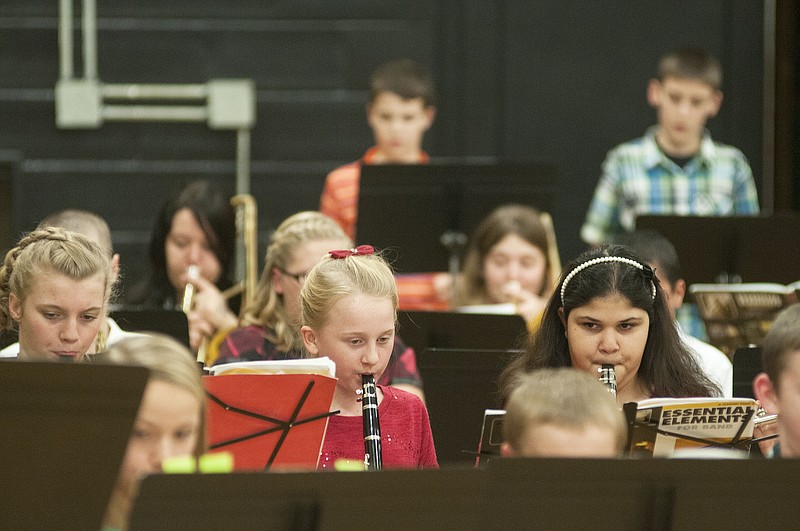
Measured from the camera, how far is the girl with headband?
2949mm

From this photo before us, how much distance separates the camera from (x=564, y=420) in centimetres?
210

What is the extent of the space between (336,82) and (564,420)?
4.04 m

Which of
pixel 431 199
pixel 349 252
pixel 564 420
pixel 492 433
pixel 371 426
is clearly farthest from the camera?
pixel 431 199

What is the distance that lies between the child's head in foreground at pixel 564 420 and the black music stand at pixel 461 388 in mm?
1006

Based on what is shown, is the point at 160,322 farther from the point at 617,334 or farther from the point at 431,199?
the point at 431,199

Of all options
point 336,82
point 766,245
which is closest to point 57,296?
point 766,245

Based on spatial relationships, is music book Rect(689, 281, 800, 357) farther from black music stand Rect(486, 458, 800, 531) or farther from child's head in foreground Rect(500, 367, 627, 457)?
black music stand Rect(486, 458, 800, 531)

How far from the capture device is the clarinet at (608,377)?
2.84m

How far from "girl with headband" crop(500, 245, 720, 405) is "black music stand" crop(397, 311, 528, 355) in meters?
0.33

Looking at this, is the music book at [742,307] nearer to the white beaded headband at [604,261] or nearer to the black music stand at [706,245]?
the black music stand at [706,245]

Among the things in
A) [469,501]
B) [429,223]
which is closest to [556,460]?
[469,501]

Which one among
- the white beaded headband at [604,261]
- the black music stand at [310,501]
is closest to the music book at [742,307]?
the white beaded headband at [604,261]

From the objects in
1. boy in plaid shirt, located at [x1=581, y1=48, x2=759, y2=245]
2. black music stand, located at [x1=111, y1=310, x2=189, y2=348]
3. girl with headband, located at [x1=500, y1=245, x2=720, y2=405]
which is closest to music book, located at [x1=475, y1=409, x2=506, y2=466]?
girl with headband, located at [x1=500, y1=245, x2=720, y2=405]

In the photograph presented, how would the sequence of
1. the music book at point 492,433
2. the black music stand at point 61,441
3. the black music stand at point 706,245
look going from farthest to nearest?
the black music stand at point 706,245
the music book at point 492,433
the black music stand at point 61,441
